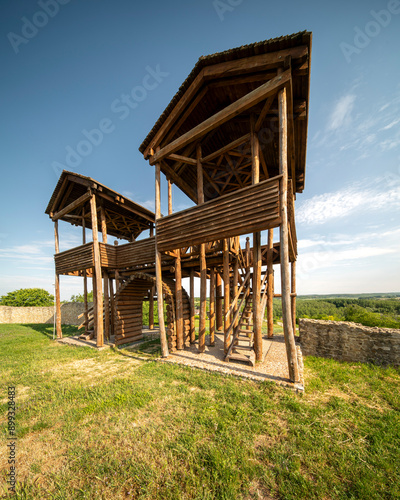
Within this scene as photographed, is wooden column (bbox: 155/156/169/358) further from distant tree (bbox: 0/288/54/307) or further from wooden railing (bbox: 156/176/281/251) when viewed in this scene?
distant tree (bbox: 0/288/54/307)

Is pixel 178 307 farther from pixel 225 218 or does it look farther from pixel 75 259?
pixel 75 259

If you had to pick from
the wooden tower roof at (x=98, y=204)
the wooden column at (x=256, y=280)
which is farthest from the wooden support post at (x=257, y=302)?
the wooden tower roof at (x=98, y=204)

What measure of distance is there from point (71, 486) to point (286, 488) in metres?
2.82

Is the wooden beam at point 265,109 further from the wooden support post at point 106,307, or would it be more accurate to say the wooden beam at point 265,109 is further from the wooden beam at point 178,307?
the wooden support post at point 106,307

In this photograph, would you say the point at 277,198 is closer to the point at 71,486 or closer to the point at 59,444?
the point at 71,486

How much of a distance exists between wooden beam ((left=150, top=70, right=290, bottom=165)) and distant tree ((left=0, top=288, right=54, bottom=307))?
46715 mm

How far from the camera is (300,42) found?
15.6 feet

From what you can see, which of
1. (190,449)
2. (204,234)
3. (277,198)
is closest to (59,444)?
(190,449)

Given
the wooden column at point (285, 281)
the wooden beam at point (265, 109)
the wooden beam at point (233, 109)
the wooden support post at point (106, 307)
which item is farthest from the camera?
the wooden support post at point (106, 307)

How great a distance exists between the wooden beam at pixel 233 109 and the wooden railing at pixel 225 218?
8.37 feet

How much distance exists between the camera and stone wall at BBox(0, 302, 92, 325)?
72.4 ft

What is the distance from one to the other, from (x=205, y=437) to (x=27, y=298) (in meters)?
53.0

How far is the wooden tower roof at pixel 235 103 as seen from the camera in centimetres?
502

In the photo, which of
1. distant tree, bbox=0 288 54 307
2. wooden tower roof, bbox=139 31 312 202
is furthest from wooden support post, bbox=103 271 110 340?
distant tree, bbox=0 288 54 307
